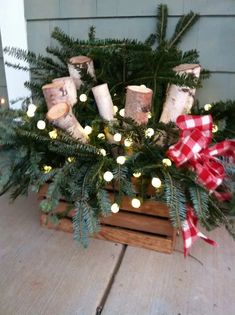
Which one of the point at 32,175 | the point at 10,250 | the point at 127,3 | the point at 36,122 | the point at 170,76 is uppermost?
the point at 127,3

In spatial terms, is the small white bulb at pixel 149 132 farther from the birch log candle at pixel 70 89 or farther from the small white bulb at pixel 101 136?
the birch log candle at pixel 70 89

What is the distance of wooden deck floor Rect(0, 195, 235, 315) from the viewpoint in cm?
82

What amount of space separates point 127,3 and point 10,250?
1149 millimetres

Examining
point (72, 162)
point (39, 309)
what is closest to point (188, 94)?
point (72, 162)

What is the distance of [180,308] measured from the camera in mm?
820

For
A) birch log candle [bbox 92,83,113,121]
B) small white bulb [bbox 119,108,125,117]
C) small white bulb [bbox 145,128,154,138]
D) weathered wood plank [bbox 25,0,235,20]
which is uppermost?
weathered wood plank [bbox 25,0,235,20]

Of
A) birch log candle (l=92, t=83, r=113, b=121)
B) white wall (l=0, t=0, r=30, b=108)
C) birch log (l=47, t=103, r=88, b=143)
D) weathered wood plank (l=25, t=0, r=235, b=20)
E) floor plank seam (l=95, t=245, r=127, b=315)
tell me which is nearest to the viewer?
floor plank seam (l=95, t=245, r=127, b=315)

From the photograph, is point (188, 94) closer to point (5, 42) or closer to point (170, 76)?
point (170, 76)

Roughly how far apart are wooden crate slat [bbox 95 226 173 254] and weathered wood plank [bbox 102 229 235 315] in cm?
2

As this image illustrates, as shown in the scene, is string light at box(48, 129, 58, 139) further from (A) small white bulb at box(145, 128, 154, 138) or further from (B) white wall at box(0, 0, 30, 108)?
(B) white wall at box(0, 0, 30, 108)

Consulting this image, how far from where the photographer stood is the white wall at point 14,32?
4.95 ft

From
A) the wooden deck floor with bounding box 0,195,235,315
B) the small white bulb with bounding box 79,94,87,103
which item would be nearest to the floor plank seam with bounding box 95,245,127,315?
the wooden deck floor with bounding box 0,195,235,315

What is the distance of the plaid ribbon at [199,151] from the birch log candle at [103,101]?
268 millimetres

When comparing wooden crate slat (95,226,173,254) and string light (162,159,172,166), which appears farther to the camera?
wooden crate slat (95,226,173,254)
